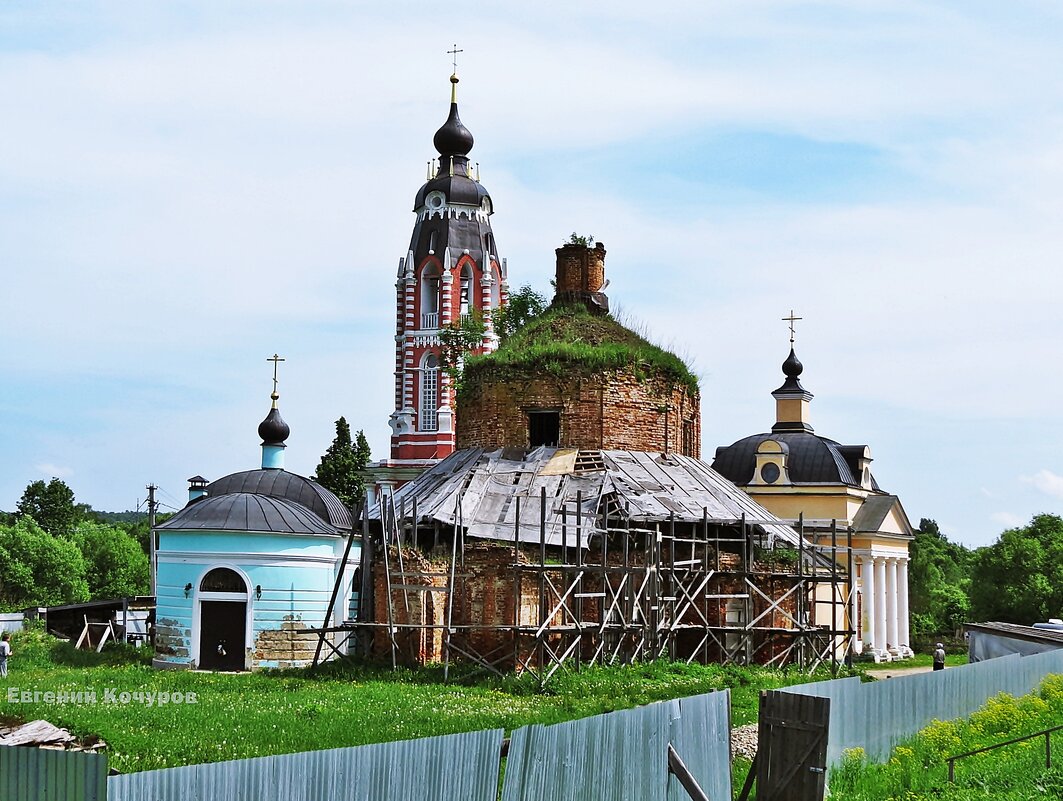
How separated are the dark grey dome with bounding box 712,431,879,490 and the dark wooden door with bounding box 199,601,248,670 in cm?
1872

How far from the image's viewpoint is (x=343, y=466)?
189ft

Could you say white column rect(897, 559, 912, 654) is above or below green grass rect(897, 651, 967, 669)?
above

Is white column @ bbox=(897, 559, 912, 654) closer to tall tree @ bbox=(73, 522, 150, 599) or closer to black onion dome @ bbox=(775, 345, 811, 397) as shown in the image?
black onion dome @ bbox=(775, 345, 811, 397)

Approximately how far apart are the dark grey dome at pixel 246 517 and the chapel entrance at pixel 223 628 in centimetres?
97

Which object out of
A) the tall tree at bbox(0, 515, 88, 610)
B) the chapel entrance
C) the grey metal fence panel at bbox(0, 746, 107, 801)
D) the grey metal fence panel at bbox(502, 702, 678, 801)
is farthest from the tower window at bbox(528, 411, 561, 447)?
the tall tree at bbox(0, 515, 88, 610)

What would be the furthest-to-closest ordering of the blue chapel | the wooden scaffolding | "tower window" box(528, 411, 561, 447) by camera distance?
"tower window" box(528, 411, 561, 447), the blue chapel, the wooden scaffolding

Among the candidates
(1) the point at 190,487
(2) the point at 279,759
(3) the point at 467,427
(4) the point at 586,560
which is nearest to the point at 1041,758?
(2) the point at 279,759

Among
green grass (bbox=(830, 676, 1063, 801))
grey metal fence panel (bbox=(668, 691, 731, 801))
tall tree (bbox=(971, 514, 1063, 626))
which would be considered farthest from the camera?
tall tree (bbox=(971, 514, 1063, 626))

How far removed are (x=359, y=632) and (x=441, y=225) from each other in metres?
34.1

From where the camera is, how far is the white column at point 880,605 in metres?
39.2

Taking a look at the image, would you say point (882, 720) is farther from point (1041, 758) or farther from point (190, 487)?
point (190, 487)

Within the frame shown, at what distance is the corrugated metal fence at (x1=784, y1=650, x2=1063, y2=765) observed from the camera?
12312mm

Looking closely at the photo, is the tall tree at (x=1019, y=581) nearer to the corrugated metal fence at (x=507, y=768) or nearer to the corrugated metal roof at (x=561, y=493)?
the corrugated metal roof at (x=561, y=493)

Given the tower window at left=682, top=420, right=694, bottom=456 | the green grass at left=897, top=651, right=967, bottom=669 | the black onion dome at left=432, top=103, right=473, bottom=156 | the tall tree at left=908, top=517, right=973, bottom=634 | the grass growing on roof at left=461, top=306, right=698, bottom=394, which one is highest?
the black onion dome at left=432, top=103, right=473, bottom=156
